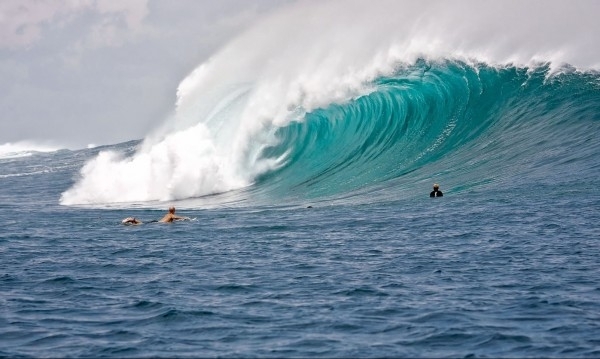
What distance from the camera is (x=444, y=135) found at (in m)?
30.5

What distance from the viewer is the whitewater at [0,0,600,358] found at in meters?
9.96

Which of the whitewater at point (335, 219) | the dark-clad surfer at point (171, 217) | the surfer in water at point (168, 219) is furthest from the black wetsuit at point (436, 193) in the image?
the dark-clad surfer at point (171, 217)

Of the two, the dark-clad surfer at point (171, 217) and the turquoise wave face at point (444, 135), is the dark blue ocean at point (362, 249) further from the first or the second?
the dark-clad surfer at point (171, 217)

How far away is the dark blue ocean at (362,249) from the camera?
9.70 m

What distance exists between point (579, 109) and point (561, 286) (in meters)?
19.0

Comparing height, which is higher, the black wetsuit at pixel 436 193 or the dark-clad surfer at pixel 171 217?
the dark-clad surfer at pixel 171 217

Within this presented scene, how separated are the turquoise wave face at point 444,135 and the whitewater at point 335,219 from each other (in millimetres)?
104

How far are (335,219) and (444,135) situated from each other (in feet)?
38.1

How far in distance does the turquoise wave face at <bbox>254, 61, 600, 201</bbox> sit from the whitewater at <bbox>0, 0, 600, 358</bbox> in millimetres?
104

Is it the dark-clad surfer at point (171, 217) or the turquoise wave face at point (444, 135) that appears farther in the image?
the turquoise wave face at point (444, 135)

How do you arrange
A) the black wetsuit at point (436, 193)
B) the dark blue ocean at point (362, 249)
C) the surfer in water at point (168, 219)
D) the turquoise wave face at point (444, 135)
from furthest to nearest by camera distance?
the turquoise wave face at point (444, 135), the black wetsuit at point (436, 193), the surfer in water at point (168, 219), the dark blue ocean at point (362, 249)

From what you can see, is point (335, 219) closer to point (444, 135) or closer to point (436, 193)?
point (436, 193)

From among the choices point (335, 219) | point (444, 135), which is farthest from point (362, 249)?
point (444, 135)

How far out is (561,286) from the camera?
38.2 ft
